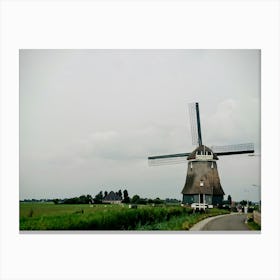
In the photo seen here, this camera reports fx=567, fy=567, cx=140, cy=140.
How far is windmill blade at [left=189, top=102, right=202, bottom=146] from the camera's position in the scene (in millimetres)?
8414

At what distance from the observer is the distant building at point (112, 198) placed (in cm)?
852

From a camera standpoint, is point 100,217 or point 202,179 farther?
point 202,179

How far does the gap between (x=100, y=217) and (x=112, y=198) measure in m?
0.34

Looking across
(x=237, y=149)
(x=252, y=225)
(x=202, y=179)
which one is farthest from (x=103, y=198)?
(x=252, y=225)

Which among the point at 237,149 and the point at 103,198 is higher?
the point at 237,149

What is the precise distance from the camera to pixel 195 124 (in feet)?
27.6

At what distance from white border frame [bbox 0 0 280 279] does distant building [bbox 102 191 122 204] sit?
521 millimetres

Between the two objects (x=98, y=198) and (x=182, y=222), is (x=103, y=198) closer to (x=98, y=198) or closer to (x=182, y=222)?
(x=98, y=198)

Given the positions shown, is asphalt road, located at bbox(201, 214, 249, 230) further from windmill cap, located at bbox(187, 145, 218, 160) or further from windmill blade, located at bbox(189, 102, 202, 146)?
windmill blade, located at bbox(189, 102, 202, 146)

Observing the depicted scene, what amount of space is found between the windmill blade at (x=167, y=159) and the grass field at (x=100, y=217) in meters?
0.68

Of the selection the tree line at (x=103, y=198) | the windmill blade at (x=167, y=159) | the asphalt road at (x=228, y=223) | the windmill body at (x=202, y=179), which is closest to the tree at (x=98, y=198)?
the tree line at (x=103, y=198)
